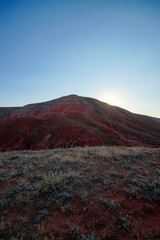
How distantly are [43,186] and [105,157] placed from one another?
307cm

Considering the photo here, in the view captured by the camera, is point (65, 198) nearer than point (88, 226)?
No

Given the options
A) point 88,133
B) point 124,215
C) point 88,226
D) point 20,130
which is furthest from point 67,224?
point 20,130

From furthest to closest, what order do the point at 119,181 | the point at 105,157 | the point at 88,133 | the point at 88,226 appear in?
the point at 88,133 < the point at 105,157 < the point at 119,181 < the point at 88,226

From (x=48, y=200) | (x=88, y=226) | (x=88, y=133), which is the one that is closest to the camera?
(x=88, y=226)

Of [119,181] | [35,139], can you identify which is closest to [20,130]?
[35,139]

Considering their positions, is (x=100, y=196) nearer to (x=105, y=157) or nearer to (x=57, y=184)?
(x=57, y=184)

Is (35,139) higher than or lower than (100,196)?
lower

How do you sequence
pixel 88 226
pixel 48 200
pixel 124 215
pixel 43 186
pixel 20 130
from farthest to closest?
pixel 20 130 → pixel 43 186 → pixel 48 200 → pixel 124 215 → pixel 88 226

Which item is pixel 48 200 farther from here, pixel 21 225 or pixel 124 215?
pixel 124 215

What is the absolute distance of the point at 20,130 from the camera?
71.5 feet

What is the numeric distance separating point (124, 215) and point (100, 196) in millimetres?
601

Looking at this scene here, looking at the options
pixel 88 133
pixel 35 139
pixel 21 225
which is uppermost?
pixel 21 225

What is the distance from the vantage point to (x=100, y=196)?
2.51 m

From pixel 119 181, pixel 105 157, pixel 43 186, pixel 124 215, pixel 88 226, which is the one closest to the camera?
pixel 88 226
